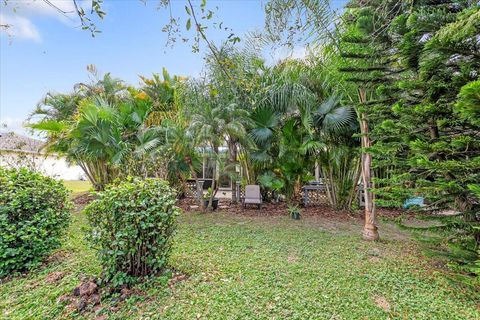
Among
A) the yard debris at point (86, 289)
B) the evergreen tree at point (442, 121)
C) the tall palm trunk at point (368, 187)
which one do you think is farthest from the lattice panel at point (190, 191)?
the evergreen tree at point (442, 121)

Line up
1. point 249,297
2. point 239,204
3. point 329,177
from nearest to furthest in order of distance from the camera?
1. point 249,297
2. point 329,177
3. point 239,204

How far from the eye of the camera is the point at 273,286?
9.18ft

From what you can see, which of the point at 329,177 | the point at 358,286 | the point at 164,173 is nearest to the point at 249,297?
the point at 358,286

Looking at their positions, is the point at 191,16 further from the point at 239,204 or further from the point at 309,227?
the point at 239,204

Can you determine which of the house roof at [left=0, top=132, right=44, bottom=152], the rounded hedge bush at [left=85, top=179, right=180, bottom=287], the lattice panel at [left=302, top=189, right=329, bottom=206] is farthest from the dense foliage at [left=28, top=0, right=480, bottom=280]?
the rounded hedge bush at [left=85, top=179, right=180, bottom=287]

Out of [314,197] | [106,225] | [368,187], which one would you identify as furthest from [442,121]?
[314,197]

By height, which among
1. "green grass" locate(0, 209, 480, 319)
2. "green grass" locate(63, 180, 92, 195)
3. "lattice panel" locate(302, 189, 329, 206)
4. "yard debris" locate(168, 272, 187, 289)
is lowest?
"green grass" locate(0, 209, 480, 319)

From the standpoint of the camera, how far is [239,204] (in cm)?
827

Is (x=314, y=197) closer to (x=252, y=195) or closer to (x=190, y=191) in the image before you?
(x=252, y=195)

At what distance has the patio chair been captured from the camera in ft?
24.5

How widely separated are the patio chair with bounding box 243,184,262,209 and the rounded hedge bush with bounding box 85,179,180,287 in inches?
186

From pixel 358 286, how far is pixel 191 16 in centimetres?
326

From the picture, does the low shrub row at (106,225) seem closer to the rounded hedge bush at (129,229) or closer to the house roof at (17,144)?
the rounded hedge bush at (129,229)

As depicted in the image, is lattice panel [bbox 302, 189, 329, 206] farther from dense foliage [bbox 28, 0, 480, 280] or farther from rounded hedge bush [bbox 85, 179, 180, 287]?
rounded hedge bush [bbox 85, 179, 180, 287]
